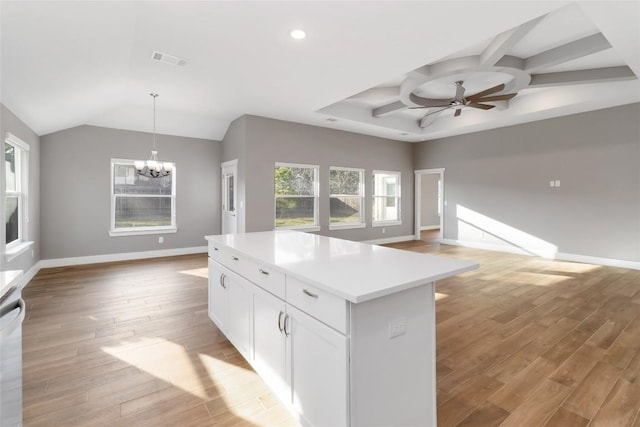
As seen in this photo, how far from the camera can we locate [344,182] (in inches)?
289

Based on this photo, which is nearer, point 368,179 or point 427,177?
point 368,179

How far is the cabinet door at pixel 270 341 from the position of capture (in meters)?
1.72

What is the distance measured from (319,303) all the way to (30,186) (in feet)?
17.9

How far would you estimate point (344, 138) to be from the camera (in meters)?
7.17

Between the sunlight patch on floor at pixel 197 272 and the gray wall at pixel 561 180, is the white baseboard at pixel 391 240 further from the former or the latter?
the sunlight patch on floor at pixel 197 272

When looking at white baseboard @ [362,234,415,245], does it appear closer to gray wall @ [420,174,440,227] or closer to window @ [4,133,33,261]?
gray wall @ [420,174,440,227]

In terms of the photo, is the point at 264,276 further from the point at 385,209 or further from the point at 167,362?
the point at 385,209

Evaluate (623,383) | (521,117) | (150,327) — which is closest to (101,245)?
(150,327)

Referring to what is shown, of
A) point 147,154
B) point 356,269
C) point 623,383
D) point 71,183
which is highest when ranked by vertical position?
point 147,154

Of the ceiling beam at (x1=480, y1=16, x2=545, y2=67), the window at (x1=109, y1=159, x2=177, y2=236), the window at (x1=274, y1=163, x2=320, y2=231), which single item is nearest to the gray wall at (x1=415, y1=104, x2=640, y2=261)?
the ceiling beam at (x1=480, y1=16, x2=545, y2=67)

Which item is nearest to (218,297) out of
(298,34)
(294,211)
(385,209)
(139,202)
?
(298,34)

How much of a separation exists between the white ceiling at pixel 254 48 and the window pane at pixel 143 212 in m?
1.64

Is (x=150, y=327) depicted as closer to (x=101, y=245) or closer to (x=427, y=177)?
(x=101, y=245)

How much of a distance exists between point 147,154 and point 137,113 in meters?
0.89
